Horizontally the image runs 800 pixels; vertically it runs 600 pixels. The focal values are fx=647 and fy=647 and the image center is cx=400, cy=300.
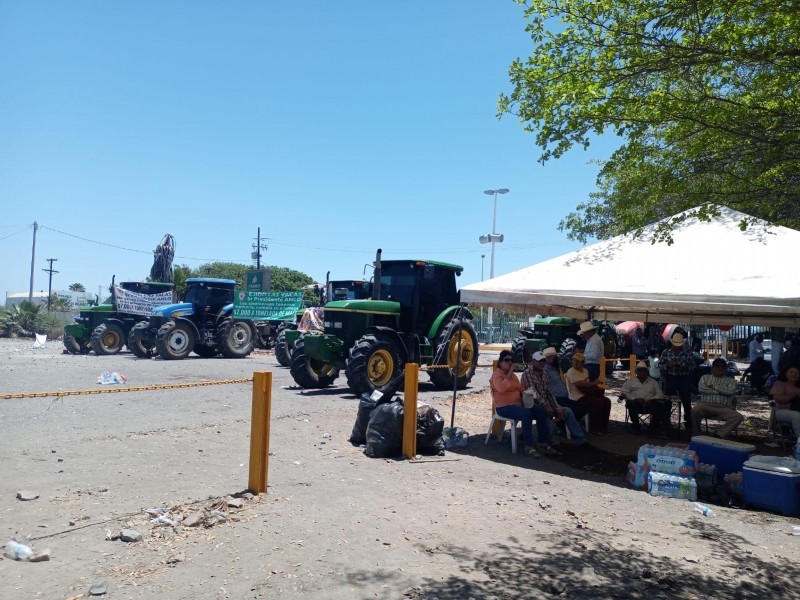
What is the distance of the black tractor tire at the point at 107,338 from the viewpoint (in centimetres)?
2056

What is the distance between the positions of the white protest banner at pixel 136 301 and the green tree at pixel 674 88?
16871mm

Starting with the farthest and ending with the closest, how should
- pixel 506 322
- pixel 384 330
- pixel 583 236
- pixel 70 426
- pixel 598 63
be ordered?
pixel 506 322 < pixel 583 236 < pixel 384 330 < pixel 70 426 < pixel 598 63

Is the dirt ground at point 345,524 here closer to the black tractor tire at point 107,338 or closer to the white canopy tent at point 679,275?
the white canopy tent at point 679,275

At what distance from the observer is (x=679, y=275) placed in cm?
729

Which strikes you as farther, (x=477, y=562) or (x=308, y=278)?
(x=308, y=278)

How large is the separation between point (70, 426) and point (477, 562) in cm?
593

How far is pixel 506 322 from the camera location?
119ft

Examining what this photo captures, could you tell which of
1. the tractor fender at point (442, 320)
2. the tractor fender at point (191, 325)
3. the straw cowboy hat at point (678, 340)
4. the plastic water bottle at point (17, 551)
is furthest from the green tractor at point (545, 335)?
the plastic water bottle at point (17, 551)

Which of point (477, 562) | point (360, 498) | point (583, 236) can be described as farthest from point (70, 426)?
point (583, 236)

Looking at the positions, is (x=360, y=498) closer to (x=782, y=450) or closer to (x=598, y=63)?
(x=598, y=63)

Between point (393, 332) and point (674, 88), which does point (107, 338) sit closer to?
point (393, 332)

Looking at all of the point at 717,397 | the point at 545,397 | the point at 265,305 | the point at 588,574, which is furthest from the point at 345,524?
the point at 265,305

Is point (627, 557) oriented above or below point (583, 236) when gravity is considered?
below

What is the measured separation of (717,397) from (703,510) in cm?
334
